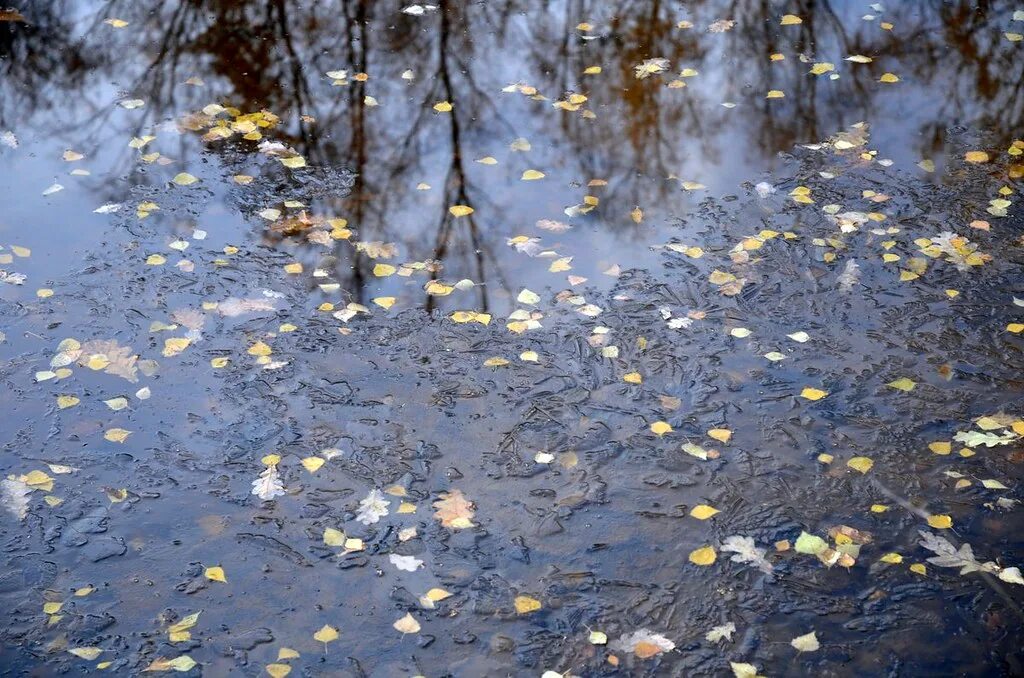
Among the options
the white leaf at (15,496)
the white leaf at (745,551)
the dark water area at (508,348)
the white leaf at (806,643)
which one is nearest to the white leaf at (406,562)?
the dark water area at (508,348)

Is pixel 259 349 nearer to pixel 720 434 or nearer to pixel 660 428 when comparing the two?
pixel 660 428

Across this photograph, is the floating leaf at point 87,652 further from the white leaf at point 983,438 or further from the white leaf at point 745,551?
the white leaf at point 983,438

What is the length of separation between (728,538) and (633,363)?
123 centimetres

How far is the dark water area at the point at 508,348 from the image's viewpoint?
13.8 ft

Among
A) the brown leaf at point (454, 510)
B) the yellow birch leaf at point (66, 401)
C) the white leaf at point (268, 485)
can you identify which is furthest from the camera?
the yellow birch leaf at point (66, 401)

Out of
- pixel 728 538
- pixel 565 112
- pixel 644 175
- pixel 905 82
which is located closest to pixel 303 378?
pixel 728 538

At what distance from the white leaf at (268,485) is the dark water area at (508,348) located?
2cm

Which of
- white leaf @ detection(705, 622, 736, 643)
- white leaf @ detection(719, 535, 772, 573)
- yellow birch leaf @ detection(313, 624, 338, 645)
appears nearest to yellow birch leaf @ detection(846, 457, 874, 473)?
white leaf @ detection(719, 535, 772, 573)

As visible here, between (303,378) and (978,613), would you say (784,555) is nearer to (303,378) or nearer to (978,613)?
(978,613)

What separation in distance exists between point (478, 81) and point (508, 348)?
3313mm

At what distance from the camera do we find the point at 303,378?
5.37 m

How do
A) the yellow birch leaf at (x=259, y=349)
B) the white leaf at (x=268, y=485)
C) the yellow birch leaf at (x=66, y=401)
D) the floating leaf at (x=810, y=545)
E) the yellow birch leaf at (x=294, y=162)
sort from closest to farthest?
1. the floating leaf at (x=810, y=545)
2. the white leaf at (x=268, y=485)
3. the yellow birch leaf at (x=66, y=401)
4. the yellow birch leaf at (x=259, y=349)
5. the yellow birch leaf at (x=294, y=162)

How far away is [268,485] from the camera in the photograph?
4770 mm

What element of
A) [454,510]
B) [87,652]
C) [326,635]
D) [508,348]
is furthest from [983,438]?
[87,652]
